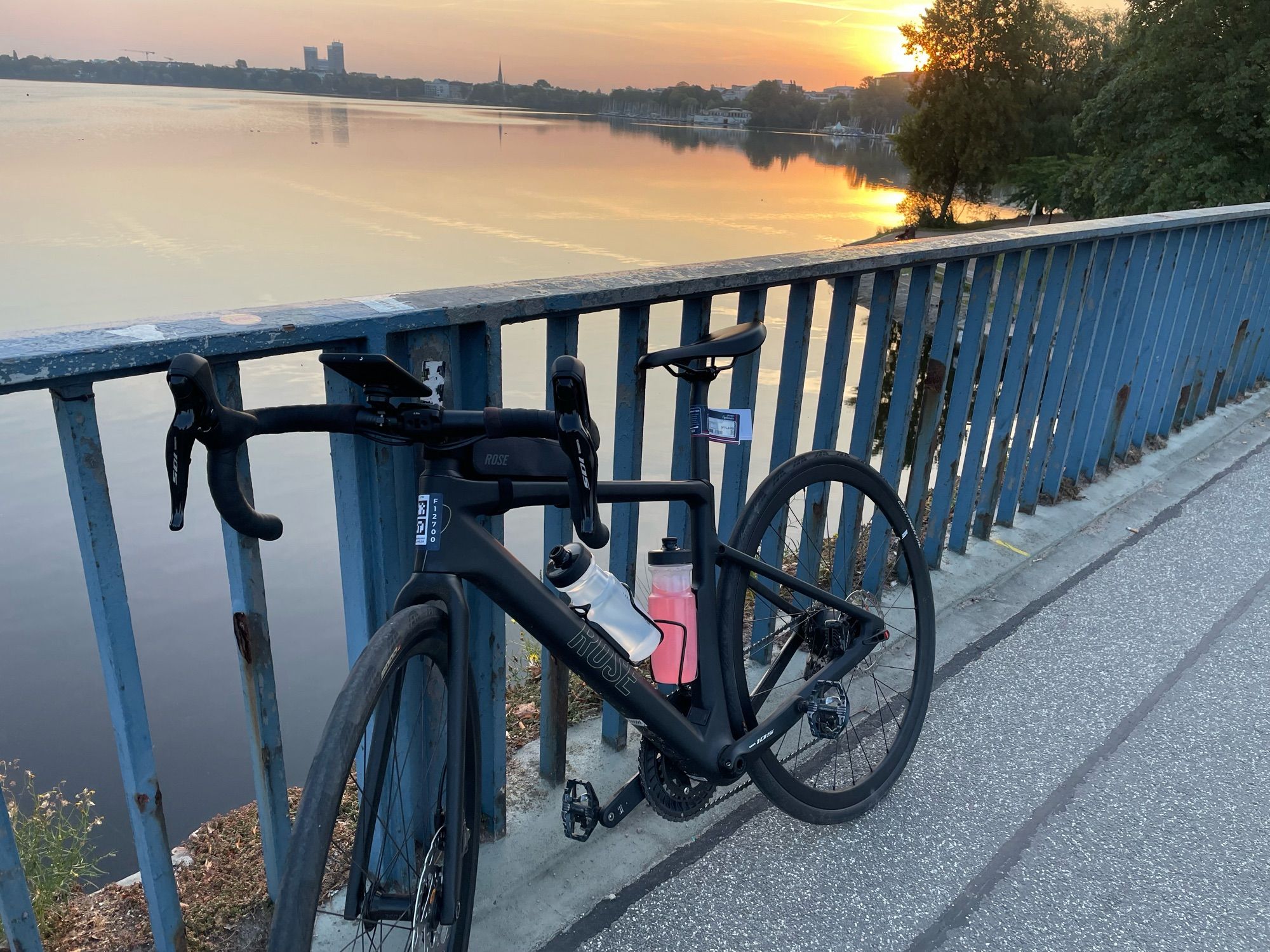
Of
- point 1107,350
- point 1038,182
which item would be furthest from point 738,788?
point 1038,182

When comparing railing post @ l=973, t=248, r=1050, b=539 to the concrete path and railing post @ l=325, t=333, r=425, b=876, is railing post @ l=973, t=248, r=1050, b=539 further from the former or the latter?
railing post @ l=325, t=333, r=425, b=876

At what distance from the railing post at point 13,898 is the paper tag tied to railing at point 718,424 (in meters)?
1.28

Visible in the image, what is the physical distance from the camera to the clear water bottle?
4.84 feet

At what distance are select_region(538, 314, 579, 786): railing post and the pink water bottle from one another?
22 cm

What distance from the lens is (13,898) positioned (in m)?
1.32

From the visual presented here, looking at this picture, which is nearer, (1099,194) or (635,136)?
(1099,194)

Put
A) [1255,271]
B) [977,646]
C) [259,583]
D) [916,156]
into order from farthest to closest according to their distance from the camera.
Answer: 1. [916,156]
2. [1255,271]
3. [977,646]
4. [259,583]

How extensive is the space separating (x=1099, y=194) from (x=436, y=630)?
37027 mm

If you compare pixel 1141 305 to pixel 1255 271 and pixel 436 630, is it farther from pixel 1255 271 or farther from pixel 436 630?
pixel 436 630

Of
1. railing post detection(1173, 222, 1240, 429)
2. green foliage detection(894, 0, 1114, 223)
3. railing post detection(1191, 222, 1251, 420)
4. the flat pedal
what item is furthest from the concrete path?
green foliage detection(894, 0, 1114, 223)

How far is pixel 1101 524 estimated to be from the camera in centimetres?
399

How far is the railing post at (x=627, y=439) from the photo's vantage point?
1.96 meters

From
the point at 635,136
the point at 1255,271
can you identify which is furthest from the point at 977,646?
the point at 635,136

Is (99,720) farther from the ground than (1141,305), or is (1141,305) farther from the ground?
(1141,305)
